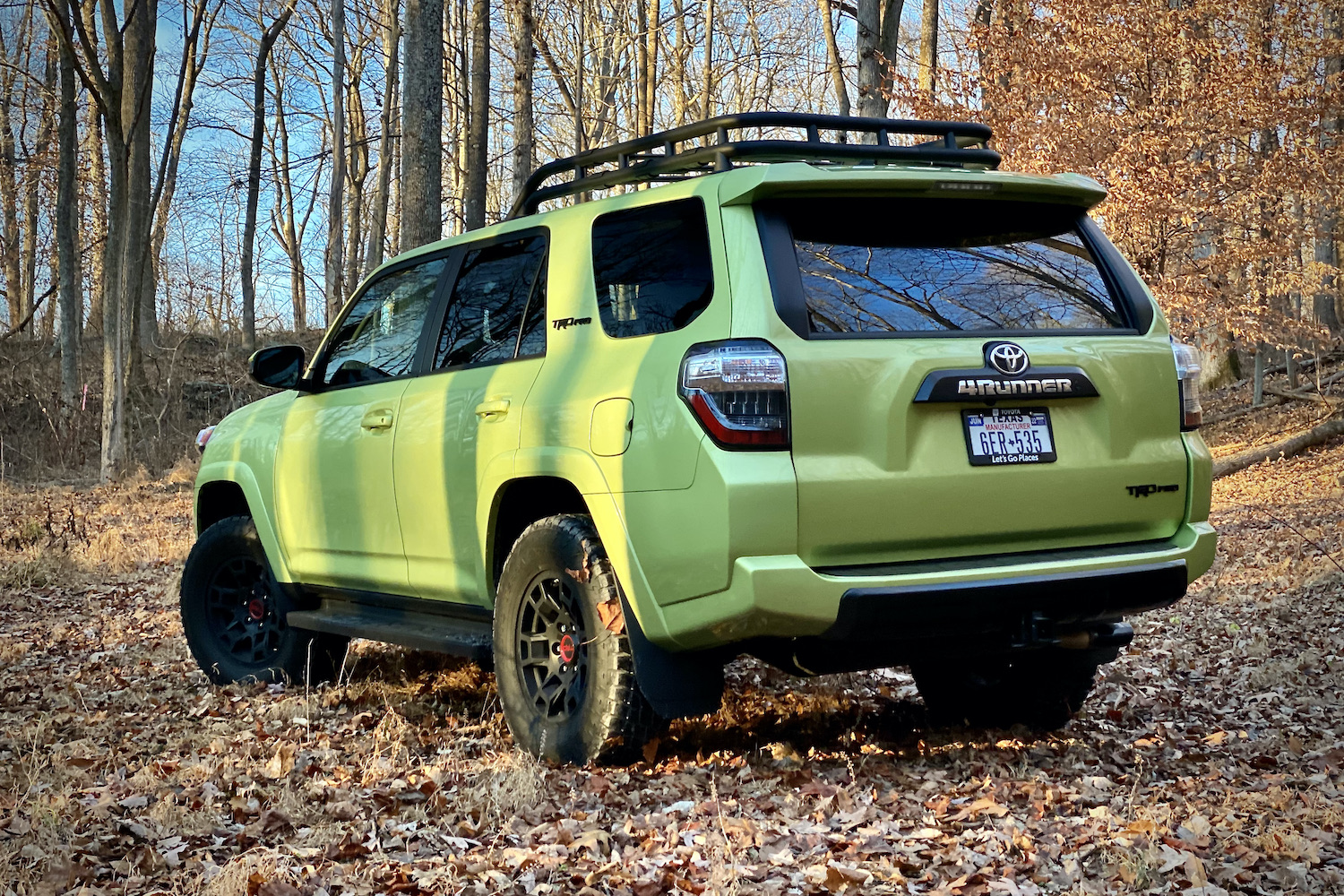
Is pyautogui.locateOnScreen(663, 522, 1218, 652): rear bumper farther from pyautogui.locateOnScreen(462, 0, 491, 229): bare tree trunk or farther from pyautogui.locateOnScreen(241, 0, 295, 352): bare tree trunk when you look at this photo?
pyautogui.locateOnScreen(241, 0, 295, 352): bare tree trunk

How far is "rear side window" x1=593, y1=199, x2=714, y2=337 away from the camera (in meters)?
3.99

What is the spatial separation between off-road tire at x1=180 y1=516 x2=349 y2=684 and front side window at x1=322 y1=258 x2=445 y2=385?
104 centimetres

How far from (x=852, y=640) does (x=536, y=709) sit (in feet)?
4.36

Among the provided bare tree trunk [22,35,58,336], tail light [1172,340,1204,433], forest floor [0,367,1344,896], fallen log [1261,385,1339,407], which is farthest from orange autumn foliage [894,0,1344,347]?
bare tree trunk [22,35,58,336]

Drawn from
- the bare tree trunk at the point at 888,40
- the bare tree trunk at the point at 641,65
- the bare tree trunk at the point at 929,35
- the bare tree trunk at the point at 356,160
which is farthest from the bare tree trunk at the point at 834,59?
the bare tree trunk at the point at 356,160

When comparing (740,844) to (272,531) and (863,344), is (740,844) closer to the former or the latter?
(863,344)

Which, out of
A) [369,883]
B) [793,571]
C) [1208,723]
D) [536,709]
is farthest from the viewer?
[1208,723]

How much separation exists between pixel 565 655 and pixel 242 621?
2661 mm

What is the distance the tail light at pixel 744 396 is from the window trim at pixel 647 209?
24 cm

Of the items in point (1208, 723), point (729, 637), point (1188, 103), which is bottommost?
point (1208, 723)

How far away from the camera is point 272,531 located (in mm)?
5984

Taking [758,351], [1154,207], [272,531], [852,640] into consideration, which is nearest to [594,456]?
[758,351]

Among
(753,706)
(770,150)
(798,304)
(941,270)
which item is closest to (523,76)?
(753,706)

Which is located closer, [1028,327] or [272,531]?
[1028,327]
